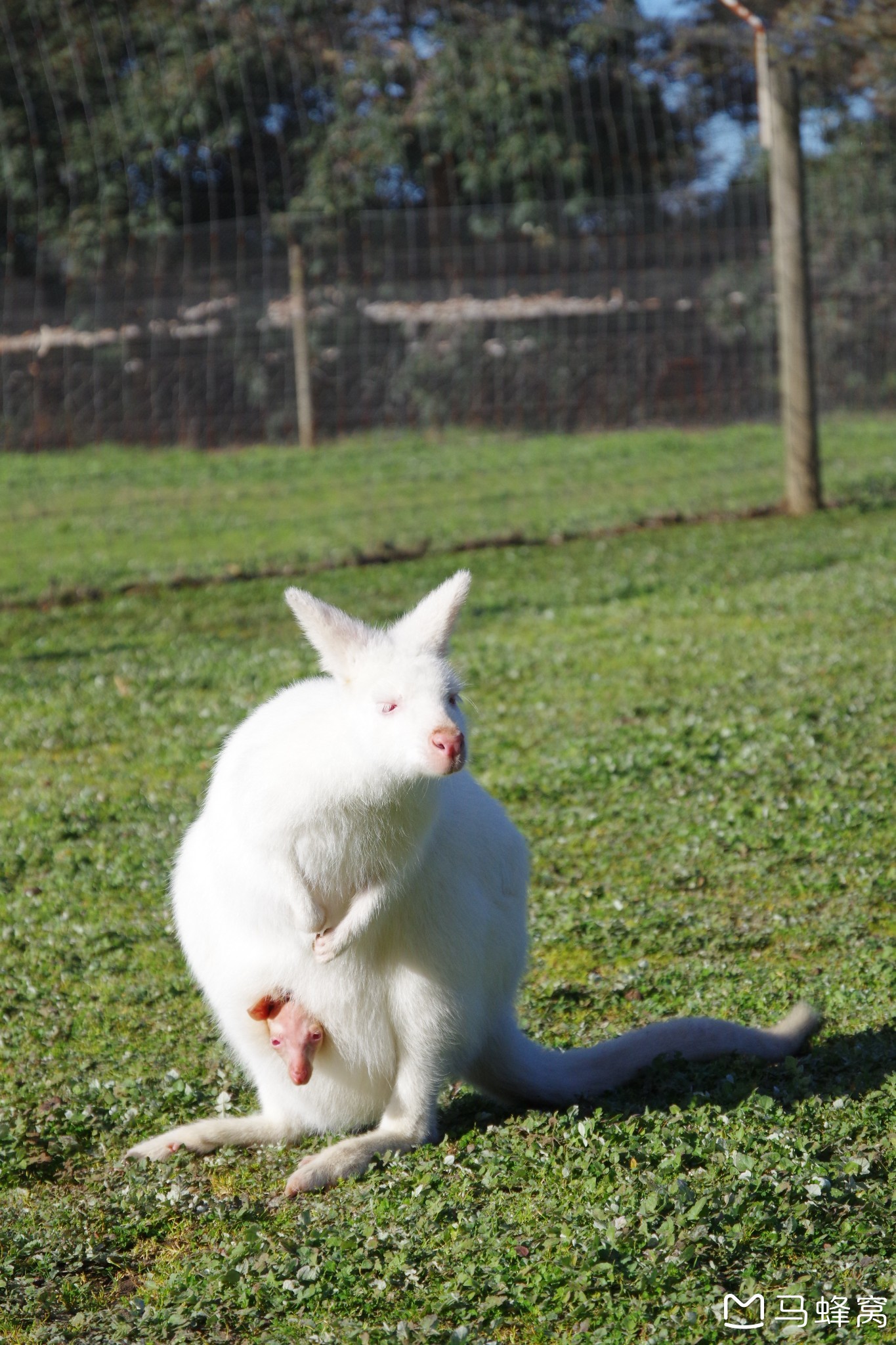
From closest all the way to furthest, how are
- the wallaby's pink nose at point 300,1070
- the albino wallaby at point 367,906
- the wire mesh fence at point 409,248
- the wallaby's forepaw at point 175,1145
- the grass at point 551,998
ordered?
the grass at point 551,998
the albino wallaby at point 367,906
the wallaby's pink nose at point 300,1070
the wallaby's forepaw at point 175,1145
the wire mesh fence at point 409,248

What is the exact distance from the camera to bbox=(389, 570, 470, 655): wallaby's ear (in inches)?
103

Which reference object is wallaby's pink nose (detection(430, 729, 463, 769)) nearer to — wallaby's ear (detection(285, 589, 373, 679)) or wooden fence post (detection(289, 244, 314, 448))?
wallaby's ear (detection(285, 589, 373, 679))

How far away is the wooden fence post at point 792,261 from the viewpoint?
9422 millimetres

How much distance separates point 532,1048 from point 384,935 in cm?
47

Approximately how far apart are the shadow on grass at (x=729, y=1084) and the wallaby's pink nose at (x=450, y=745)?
92 cm

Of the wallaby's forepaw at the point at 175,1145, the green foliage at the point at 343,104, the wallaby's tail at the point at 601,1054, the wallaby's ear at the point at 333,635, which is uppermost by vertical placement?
the green foliage at the point at 343,104

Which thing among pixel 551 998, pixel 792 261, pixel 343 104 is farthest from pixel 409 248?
pixel 551 998

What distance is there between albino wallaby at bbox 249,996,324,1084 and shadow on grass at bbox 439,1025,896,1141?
0.37 m

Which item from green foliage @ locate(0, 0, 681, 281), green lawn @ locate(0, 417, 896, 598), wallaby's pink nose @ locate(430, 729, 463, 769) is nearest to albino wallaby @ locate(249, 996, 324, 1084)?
wallaby's pink nose @ locate(430, 729, 463, 769)

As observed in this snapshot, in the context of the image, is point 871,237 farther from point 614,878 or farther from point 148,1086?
point 148,1086

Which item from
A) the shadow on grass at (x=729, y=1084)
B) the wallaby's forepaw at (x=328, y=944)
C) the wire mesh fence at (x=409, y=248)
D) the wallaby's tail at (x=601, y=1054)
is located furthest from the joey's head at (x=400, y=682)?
the wire mesh fence at (x=409, y=248)

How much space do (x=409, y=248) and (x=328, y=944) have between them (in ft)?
27.6

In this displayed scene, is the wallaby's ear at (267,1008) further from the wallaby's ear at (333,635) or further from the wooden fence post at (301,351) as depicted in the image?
the wooden fence post at (301,351)

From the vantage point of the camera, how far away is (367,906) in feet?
8.46
